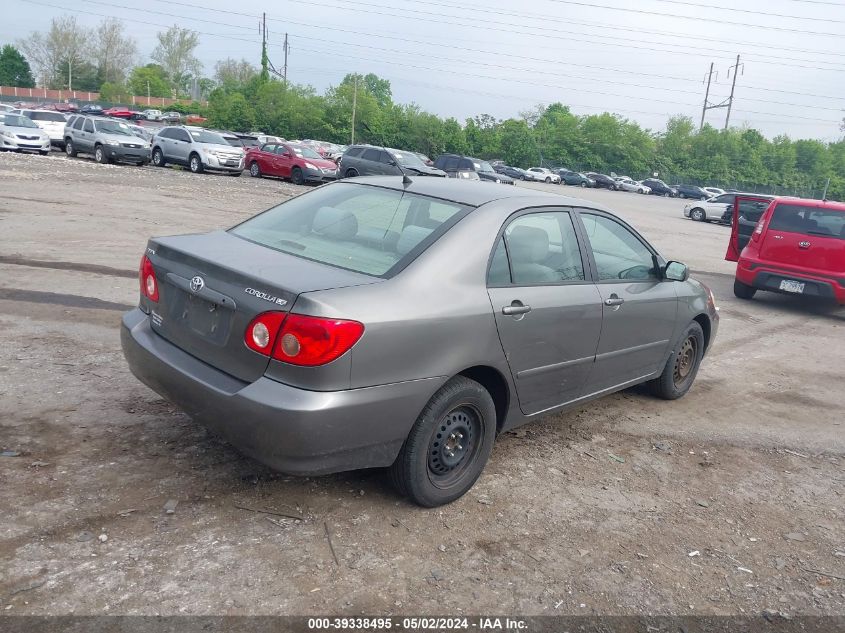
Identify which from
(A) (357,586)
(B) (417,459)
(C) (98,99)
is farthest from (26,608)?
(C) (98,99)

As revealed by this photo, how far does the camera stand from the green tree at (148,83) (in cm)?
10544

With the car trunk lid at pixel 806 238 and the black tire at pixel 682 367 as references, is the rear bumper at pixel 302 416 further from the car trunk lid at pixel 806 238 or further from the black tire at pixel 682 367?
the car trunk lid at pixel 806 238

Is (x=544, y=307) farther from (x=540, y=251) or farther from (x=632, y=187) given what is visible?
(x=632, y=187)

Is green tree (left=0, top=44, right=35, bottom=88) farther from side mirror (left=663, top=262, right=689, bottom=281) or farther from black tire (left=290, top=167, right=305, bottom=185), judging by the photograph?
side mirror (left=663, top=262, right=689, bottom=281)

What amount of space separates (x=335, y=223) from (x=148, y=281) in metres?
1.08

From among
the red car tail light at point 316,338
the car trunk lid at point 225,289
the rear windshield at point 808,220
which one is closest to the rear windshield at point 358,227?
the car trunk lid at point 225,289

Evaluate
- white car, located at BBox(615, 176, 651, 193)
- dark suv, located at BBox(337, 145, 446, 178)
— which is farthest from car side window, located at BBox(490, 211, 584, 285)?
white car, located at BBox(615, 176, 651, 193)

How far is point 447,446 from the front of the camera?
12.4 ft

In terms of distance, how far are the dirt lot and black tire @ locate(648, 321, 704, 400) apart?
5.5 inches

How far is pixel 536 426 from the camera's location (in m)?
5.07

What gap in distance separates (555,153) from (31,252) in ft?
249

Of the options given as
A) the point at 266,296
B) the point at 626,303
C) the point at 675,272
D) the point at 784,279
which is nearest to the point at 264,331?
the point at 266,296

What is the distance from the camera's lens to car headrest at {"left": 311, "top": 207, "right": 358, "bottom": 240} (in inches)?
160

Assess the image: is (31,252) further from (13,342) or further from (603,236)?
(603,236)
